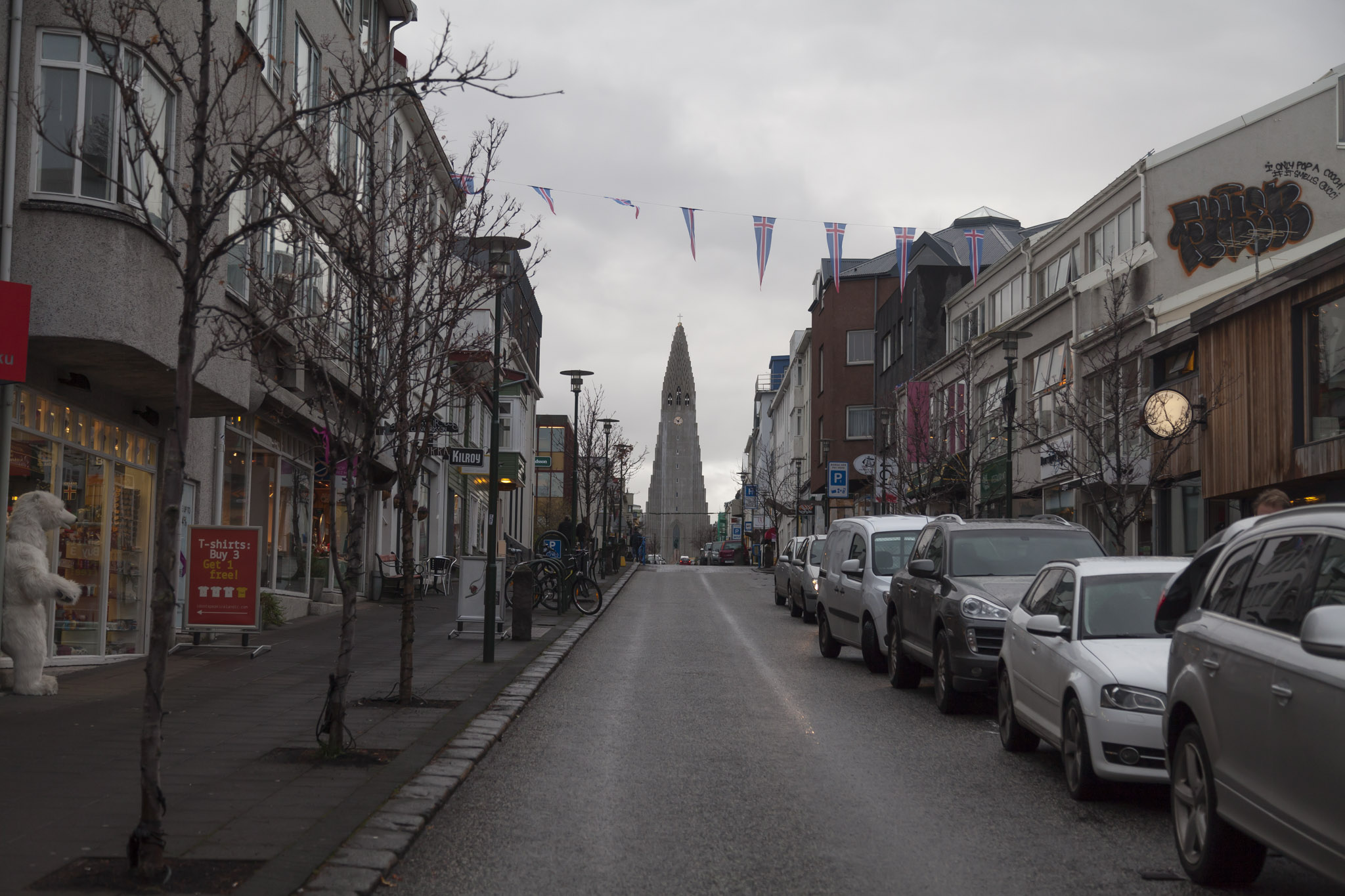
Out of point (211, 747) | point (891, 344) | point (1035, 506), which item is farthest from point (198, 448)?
point (891, 344)

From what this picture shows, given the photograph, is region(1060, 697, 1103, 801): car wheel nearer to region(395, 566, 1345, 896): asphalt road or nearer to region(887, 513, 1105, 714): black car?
region(395, 566, 1345, 896): asphalt road

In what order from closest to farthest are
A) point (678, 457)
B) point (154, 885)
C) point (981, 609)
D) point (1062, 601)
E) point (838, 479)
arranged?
point (154, 885) → point (1062, 601) → point (981, 609) → point (838, 479) → point (678, 457)

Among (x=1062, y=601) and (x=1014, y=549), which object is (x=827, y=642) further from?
(x=1062, y=601)

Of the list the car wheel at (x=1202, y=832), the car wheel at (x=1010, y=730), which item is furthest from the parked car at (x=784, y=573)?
the car wheel at (x=1202, y=832)

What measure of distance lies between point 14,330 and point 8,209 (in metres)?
1.27

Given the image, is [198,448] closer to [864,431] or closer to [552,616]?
[552,616]

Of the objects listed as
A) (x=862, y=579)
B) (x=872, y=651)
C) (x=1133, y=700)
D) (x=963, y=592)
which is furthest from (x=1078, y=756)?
(x=862, y=579)

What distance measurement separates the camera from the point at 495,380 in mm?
15664

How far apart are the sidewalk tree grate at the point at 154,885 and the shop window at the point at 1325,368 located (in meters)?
16.8

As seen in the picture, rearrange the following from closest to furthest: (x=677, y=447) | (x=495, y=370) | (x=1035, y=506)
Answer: (x=495, y=370) → (x=1035, y=506) → (x=677, y=447)

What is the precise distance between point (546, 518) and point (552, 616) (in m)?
74.9

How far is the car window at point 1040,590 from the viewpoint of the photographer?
10320 mm

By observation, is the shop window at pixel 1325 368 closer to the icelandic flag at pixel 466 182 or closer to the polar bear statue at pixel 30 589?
the icelandic flag at pixel 466 182

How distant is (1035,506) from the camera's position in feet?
123
